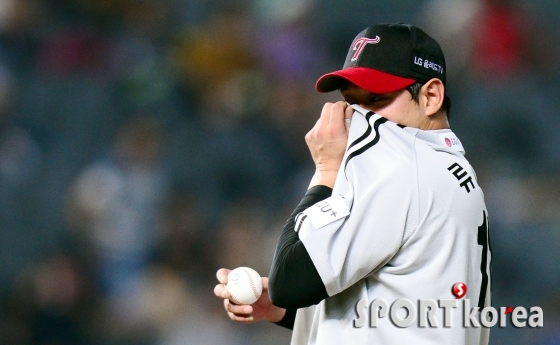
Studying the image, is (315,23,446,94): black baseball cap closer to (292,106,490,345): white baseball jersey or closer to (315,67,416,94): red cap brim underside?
(315,67,416,94): red cap brim underside

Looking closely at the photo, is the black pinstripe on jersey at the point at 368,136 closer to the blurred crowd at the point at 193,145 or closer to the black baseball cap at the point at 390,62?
the black baseball cap at the point at 390,62

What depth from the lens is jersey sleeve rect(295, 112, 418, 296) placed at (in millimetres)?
1327

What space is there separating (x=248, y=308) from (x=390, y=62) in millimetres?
649

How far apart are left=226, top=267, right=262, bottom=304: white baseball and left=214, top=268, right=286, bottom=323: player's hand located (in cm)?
2

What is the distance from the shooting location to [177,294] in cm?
386

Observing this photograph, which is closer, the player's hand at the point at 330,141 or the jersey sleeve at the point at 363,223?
the jersey sleeve at the point at 363,223

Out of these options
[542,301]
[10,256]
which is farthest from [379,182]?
[10,256]

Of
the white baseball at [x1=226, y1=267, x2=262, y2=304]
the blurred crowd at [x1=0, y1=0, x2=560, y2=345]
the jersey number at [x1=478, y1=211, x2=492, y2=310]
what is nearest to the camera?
the jersey number at [x1=478, y1=211, x2=492, y2=310]

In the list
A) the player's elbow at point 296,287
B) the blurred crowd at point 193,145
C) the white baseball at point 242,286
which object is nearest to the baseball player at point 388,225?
the player's elbow at point 296,287

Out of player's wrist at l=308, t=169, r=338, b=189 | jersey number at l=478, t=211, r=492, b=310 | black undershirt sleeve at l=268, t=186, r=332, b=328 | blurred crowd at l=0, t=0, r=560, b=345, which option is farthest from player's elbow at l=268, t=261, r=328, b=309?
blurred crowd at l=0, t=0, r=560, b=345

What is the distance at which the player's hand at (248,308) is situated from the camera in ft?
5.39

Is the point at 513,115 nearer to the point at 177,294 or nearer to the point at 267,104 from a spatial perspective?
the point at 267,104

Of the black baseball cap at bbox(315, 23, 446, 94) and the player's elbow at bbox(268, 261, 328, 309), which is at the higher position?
→ the black baseball cap at bbox(315, 23, 446, 94)

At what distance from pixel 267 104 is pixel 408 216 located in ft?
9.79
